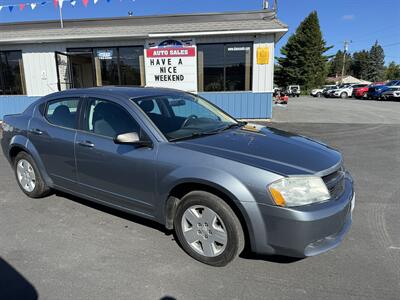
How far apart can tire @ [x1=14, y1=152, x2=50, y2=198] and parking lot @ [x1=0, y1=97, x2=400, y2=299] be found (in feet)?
0.60

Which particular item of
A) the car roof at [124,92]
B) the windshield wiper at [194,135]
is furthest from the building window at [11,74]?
the windshield wiper at [194,135]

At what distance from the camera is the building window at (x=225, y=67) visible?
36.2 ft

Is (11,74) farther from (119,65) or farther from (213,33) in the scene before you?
(213,33)

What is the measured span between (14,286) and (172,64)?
9779mm

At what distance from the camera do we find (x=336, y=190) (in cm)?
275

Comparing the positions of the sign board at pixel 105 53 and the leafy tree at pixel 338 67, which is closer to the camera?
the sign board at pixel 105 53

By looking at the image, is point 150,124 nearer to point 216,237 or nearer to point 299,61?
point 216,237

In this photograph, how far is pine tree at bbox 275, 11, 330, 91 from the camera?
161 ft

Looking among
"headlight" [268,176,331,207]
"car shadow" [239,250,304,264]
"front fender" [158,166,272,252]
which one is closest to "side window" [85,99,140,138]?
"front fender" [158,166,272,252]

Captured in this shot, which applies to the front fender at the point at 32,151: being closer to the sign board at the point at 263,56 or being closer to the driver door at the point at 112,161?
the driver door at the point at 112,161

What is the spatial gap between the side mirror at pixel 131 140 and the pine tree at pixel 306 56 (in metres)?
50.0

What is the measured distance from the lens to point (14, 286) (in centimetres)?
260

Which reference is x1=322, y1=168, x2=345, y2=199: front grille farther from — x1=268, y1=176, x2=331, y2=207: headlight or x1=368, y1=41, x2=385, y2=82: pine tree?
x1=368, y1=41, x2=385, y2=82: pine tree

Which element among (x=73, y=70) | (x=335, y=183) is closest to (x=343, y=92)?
(x=73, y=70)
